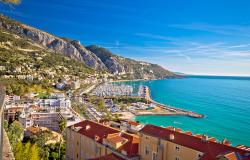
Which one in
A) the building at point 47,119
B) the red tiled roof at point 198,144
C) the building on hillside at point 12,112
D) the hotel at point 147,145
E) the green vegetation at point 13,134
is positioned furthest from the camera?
the building at point 47,119

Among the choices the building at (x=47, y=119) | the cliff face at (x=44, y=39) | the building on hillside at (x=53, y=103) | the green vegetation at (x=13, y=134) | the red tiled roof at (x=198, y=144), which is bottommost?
the building at (x=47, y=119)

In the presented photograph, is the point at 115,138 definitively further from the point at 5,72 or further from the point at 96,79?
the point at 96,79

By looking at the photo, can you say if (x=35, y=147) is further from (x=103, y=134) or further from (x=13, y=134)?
(x=103, y=134)

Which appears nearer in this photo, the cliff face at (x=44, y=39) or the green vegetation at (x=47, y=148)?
the green vegetation at (x=47, y=148)

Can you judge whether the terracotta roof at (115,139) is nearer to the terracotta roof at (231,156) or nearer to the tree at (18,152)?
the tree at (18,152)

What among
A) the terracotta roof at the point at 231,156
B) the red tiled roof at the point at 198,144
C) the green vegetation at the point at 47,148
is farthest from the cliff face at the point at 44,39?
the terracotta roof at the point at 231,156

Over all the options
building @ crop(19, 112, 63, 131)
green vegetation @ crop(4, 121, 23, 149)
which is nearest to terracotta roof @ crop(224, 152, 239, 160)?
green vegetation @ crop(4, 121, 23, 149)

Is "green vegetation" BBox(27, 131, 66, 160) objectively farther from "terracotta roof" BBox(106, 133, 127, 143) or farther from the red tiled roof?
the red tiled roof
